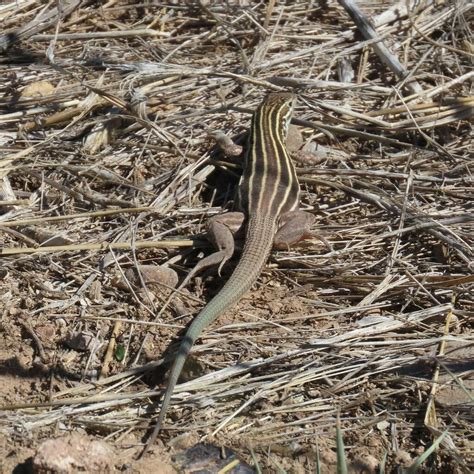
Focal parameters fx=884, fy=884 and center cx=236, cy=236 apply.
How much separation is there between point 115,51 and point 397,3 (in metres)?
2.24

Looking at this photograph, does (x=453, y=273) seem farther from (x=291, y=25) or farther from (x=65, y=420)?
(x=291, y=25)

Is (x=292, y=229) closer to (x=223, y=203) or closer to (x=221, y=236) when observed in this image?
(x=221, y=236)

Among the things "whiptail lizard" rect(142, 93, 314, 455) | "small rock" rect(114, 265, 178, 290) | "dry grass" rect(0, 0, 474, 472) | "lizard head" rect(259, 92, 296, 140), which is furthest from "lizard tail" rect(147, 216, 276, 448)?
"lizard head" rect(259, 92, 296, 140)

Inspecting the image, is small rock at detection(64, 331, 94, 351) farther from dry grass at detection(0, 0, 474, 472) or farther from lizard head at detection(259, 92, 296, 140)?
lizard head at detection(259, 92, 296, 140)

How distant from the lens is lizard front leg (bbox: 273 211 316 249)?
4965 millimetres

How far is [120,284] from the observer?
477cm

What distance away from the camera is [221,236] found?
4895mm

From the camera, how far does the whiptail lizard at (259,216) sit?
4516mm

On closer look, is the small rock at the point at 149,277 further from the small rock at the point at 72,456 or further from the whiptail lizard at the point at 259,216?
the small rock at the point at 72,456

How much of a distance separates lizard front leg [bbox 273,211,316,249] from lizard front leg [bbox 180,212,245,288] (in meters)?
0.22

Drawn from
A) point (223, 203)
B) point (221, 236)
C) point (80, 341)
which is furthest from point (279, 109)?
point (80, 341)

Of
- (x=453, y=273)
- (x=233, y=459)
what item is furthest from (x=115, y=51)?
(x=233, y=459)

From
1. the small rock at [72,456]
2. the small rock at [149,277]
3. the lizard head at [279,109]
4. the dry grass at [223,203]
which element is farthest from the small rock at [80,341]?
the lizard head at [279,109]

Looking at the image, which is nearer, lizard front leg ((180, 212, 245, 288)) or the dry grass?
the dry grass
